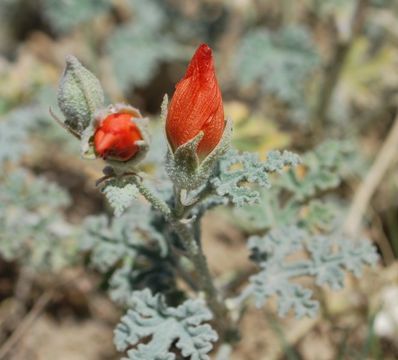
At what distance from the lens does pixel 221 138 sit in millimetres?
1616

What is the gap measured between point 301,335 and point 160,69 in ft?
6.18

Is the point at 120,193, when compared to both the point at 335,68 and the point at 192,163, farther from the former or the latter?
the point at 335,68

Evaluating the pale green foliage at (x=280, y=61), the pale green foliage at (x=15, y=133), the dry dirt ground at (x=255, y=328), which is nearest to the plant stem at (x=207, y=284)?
the dry dirt ground at (x=255, y=328)

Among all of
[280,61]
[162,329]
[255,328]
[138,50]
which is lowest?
[162,329]

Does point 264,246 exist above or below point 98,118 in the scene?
above

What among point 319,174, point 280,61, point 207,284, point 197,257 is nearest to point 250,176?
point 197,257

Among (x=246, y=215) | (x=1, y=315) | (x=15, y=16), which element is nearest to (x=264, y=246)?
(x=246, y=215)

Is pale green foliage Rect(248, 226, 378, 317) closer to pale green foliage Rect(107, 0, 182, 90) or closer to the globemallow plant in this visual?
the globemallow plant

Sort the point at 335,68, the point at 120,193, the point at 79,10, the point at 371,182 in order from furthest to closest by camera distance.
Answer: the point at 79,10 < the point at 335,68 < the point at 371,182 < the point at 120,193

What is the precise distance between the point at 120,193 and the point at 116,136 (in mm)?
174

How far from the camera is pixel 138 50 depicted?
354cm

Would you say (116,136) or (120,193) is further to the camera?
(120,193)

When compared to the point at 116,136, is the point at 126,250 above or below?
above

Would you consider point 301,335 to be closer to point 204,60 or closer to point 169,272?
point 169,272
